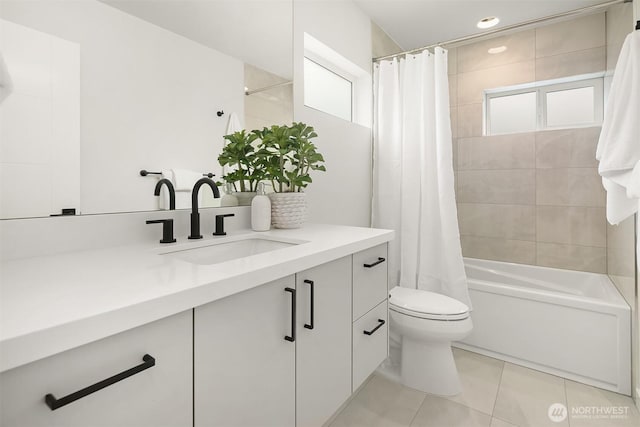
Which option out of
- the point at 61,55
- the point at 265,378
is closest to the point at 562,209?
the point at 265,378

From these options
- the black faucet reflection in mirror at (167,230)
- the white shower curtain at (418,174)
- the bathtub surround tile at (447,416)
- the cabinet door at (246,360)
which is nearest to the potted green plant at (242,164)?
the black faucet reflection in mirror at (167,230)

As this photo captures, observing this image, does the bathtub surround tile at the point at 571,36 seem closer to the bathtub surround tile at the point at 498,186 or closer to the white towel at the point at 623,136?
the bathtub surround tile at the point at 498,186

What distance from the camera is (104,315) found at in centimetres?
52

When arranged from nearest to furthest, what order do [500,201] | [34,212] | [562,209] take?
[34,212] → [562,209] → [500,201]

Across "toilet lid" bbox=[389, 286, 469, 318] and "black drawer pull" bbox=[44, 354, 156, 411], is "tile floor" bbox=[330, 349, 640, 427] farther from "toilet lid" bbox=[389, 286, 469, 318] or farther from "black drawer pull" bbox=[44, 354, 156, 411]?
"black drawer pull" bbox=[44, 354, 156, 411]

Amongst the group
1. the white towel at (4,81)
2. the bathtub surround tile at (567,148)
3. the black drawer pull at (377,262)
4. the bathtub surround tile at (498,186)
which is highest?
the bathtub surround tile at (567,148)

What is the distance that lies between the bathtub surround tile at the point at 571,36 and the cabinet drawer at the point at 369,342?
2.57 metres

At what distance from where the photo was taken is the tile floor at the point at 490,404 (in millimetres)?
1619

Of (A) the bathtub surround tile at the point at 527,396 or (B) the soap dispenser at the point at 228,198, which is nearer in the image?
(B) the soap dispenser at the point at 228,198

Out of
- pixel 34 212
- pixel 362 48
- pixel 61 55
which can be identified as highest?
pixel 362 48

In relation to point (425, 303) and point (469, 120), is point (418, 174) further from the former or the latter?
point (469, 120)

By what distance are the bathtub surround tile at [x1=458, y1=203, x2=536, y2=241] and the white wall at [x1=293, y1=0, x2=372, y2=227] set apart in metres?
1.10

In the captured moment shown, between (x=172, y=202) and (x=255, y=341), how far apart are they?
0.68m

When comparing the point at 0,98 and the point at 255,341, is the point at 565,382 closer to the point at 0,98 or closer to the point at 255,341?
the point at 255,341
